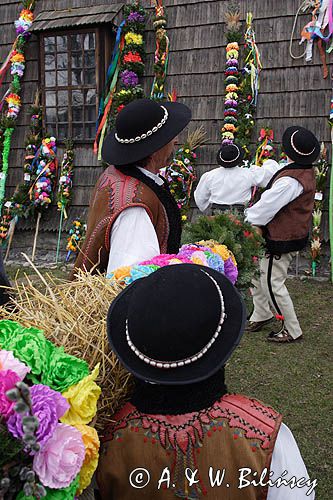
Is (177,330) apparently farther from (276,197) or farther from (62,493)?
(276,197)

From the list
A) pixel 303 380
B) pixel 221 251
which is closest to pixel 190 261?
pixel 221 251

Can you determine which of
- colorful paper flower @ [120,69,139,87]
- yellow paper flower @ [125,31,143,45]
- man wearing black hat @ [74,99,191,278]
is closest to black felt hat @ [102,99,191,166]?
man wearing black hat @ [74,99,191,278]

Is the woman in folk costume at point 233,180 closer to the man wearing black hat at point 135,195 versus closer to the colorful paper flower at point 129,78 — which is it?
the colorful paper flower at point 129,78

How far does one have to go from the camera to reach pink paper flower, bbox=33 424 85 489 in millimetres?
899

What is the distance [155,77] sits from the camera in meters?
7.50

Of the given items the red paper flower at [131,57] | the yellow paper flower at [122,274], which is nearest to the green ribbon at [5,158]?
the red paper flower at [131,57]

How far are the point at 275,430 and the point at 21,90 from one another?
27.0 ft

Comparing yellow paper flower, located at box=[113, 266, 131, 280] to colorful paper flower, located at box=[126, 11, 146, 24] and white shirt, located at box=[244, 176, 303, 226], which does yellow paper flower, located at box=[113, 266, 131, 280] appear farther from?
colorful paper flower, located at box=[126, 11, 146, 24]

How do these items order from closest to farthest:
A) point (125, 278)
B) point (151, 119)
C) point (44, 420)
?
1. point (44, 420)
2. point (125, 278)
3. point (151, 119)

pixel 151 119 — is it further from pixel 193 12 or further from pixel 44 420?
pixel 193 12

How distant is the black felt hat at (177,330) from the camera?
3.96 ft

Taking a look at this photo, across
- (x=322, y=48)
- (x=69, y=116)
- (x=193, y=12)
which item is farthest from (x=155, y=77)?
(x=322, y=48)

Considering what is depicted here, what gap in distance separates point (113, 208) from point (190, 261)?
1.70 feet

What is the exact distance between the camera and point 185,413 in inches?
50.5
